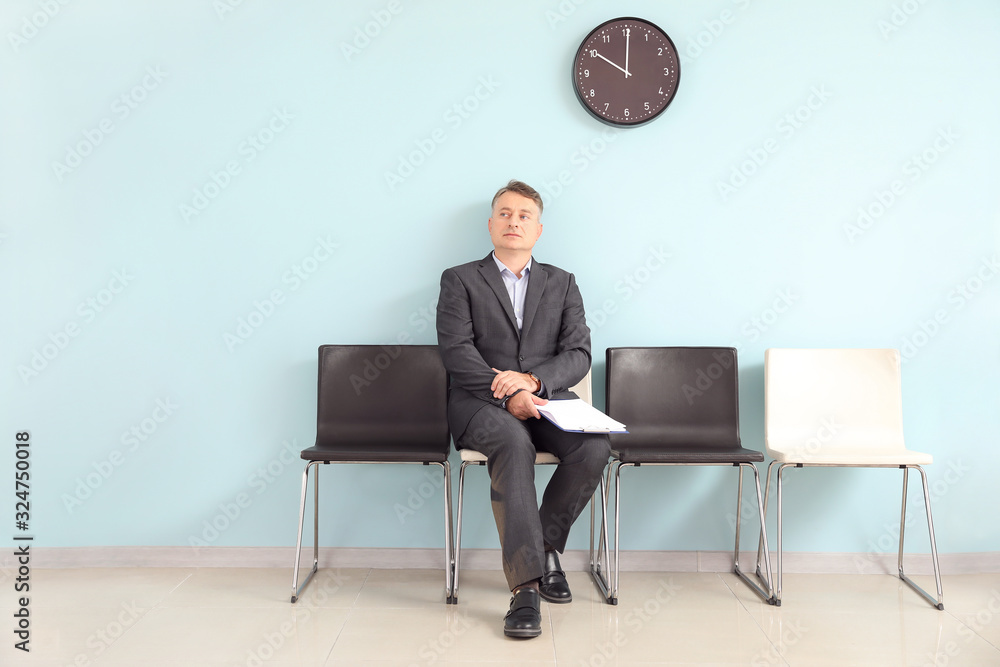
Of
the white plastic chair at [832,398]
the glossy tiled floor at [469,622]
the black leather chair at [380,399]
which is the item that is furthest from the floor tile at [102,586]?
the white plastic chair at [832,398]

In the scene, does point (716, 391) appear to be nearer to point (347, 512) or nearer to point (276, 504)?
point (347, 512)

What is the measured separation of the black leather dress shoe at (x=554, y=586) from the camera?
A: 2285 mm

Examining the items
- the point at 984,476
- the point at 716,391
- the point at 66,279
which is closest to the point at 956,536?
the point at 984,476

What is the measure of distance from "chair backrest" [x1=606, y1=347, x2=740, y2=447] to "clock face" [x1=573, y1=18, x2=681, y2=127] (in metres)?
0.95

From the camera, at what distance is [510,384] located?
2.30 metres

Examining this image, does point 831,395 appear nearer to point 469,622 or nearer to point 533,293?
point 533,293

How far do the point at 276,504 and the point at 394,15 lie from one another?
2.02 m

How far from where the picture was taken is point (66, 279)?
2.71 metres

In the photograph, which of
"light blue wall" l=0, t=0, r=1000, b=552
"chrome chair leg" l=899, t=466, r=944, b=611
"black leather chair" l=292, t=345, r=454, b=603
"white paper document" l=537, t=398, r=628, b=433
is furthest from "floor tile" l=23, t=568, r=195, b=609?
"chrome chair leg" l=899, t=466, r=944, b=611

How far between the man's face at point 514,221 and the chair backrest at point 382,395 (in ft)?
1.67

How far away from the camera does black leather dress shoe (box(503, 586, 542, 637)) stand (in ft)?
6.52

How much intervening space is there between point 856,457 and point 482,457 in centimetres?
128

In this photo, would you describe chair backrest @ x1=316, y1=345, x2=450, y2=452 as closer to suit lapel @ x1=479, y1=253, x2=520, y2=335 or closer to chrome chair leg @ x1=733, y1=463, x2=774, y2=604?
suit lapel @ x1=479, y1=253, x2=520, y2=335

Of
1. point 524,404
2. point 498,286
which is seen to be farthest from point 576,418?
point 498,286
